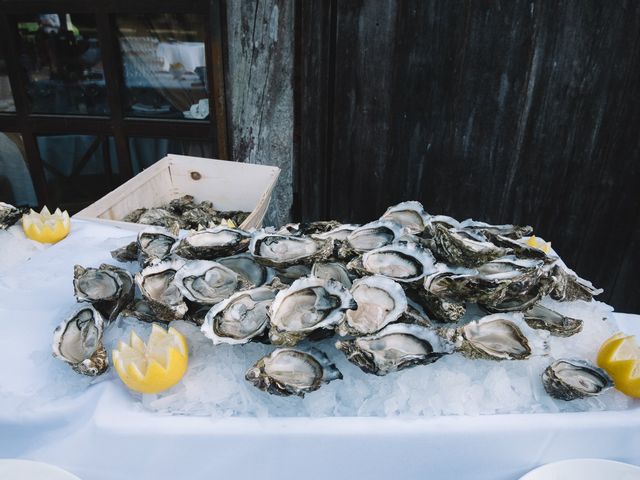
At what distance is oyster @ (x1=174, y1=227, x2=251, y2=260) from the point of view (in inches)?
40.6

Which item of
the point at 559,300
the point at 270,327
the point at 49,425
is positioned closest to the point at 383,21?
the point at 559,300

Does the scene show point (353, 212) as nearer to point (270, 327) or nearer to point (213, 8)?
point (213, 8)

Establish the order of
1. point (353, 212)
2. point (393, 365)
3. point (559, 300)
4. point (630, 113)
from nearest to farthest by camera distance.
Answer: point (393, 365) → point (559, 300) → point (630, 113) → point (353, 212)

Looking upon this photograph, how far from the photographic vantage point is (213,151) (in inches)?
99.8

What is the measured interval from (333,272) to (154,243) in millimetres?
485

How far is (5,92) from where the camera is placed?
263 cm

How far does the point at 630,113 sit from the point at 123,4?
249cm

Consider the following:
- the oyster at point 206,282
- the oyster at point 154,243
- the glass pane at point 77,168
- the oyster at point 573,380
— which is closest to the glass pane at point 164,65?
the glass pane at point 77,168

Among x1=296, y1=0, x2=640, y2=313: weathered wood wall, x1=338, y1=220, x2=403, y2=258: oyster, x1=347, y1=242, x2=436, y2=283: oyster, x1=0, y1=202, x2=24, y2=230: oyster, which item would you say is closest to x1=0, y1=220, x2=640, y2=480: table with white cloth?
x1=347, y1=242, x2=436, y2=283: oyster

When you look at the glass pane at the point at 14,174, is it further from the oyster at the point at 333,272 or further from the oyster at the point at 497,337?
the oyster at the point at 497,337

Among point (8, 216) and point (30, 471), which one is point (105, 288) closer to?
point (30, 471)

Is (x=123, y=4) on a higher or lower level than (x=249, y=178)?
higher

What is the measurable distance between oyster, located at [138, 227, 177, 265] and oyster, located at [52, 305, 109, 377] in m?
0.18

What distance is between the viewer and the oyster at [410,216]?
120 centimetres
